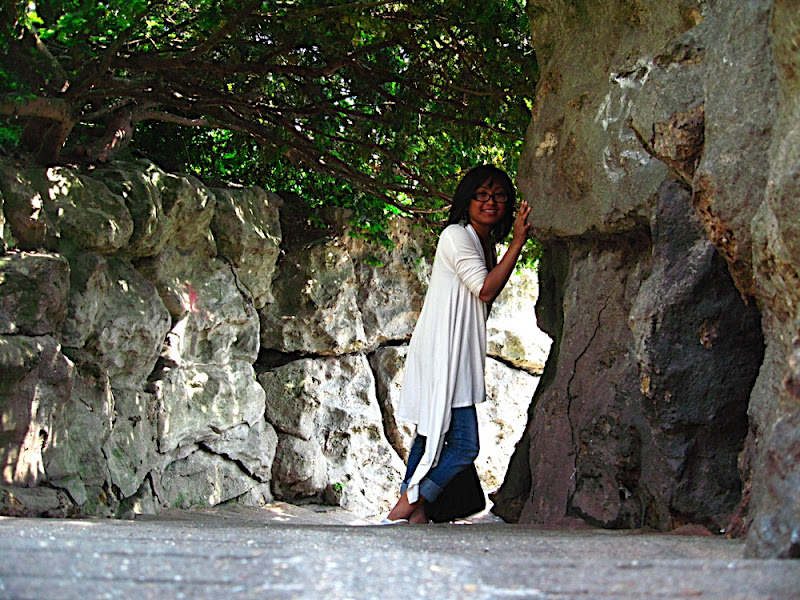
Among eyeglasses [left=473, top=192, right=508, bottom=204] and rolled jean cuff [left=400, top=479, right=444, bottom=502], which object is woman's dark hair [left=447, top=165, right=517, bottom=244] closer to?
eyeglasses [left=473, top=192, right=508, bottom=204]

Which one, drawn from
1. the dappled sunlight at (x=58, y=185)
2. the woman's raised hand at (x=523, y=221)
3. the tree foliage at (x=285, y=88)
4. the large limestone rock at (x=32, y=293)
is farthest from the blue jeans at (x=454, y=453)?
the dappled sunlight at (x=58, y=185)

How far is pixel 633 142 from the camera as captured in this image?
4332 millimetres

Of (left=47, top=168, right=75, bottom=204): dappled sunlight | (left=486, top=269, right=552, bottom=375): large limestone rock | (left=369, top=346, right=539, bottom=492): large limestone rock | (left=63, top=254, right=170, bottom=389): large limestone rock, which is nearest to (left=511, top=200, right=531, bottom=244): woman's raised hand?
(left=63, top=254, right=170, bottom=389): large limestone rock

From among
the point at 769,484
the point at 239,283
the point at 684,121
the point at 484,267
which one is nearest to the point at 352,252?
the point at 239,283

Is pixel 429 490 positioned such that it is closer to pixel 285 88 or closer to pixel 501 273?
pixel 501 273

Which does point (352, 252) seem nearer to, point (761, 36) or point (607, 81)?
point (607, 81)

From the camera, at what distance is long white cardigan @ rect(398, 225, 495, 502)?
15.4 ft

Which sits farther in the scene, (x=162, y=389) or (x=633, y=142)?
(x=162, y=389)

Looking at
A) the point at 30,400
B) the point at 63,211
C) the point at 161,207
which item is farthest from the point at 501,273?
the point at 161,207

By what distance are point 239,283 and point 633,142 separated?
467 cm

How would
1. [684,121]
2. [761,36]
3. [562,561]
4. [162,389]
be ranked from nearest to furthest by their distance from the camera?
[562,561] → [761,36] → [684,121] → [162,389]

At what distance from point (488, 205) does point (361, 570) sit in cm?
327

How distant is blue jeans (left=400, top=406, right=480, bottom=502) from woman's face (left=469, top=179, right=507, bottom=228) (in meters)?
0.99

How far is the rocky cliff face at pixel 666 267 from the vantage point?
2.79 m
